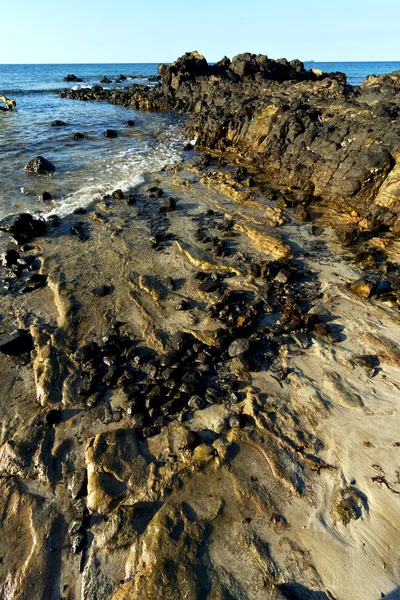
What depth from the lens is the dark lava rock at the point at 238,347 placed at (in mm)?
8320

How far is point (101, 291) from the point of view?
10.3 metres

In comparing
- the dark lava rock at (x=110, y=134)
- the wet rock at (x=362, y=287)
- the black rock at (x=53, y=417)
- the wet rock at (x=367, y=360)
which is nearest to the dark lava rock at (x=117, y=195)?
the wet rock at (x=362, y=287)

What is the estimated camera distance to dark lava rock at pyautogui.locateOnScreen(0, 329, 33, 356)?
8.41 meters

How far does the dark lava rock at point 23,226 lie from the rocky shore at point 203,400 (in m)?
0.08

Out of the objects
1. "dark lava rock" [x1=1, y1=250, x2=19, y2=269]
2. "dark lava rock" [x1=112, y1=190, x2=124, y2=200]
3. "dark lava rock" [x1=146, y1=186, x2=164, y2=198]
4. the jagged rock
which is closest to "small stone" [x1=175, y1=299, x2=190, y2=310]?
the jagged rock

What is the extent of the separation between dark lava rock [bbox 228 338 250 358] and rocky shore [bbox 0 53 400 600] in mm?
57

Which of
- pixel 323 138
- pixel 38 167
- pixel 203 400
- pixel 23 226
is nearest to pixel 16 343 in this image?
pixel 203 400

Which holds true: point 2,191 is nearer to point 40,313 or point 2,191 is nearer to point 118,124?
point 40,313

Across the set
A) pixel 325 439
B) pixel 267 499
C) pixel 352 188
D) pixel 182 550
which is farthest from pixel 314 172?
pixel 182 550

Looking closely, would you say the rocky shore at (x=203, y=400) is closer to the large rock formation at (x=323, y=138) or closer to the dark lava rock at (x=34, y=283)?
the dark lava rock at (x=34, y=283)

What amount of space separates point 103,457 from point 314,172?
58.6 feet

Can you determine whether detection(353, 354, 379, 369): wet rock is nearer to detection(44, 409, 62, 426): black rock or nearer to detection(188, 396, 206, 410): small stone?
detection(188, 396, 206, 410): small stone

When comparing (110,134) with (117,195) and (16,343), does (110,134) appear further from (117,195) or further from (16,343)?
(16,343)

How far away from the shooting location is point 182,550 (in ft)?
16.7
